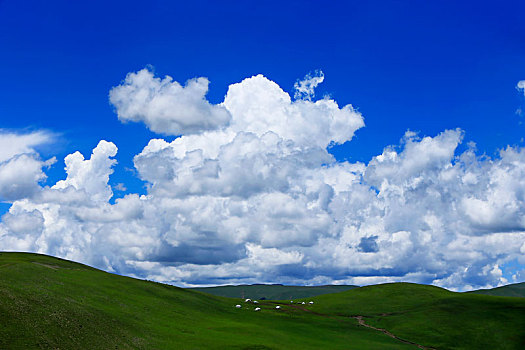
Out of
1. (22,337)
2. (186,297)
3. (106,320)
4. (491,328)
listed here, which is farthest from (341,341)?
(22,337)

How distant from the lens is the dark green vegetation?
60844 mm

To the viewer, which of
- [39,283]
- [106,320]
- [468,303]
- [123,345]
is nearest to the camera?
[123,345]

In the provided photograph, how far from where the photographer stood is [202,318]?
339 ft

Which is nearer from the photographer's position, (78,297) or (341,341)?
(78,297)

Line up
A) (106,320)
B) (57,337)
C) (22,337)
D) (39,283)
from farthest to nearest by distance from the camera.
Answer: (39,283) < (106,320) < (57,337) < (22,337)

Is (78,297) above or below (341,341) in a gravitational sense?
above

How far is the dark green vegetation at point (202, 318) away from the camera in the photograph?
2395 inches

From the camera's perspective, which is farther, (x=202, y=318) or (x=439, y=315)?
(x=439, y=315)

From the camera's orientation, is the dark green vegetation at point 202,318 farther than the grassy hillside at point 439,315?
No

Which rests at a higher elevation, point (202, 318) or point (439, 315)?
point (439, 315)

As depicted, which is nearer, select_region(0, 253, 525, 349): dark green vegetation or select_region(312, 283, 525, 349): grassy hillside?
select_region(0, 253, 525, 349): dark green vegetation

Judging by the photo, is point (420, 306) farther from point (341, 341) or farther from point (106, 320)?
point (106, 320)

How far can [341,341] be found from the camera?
106875mm

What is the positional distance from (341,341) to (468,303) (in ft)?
228
